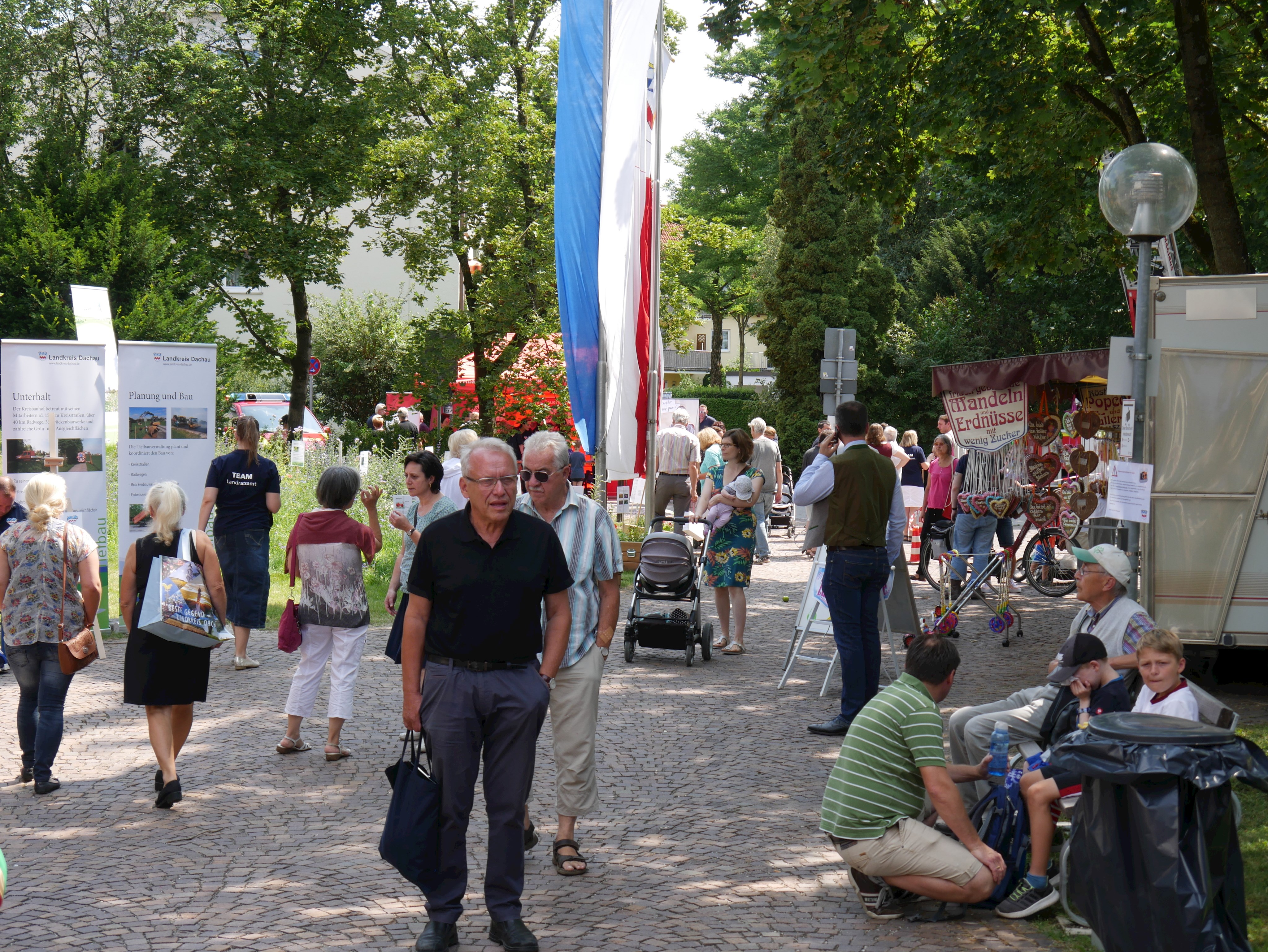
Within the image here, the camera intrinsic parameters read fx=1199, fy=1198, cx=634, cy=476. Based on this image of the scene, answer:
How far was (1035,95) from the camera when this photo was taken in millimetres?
12336

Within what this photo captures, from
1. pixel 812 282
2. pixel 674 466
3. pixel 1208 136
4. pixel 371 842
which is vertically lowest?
pixel 371 842

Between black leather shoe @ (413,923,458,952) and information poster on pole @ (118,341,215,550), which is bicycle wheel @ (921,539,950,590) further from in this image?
black leather shoe @ (413,923,458,952)

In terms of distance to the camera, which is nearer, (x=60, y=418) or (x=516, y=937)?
(x=516, y=937)

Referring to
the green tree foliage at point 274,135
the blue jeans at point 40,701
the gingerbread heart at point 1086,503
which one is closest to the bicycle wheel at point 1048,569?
the gingerbread heart at point 1086,503

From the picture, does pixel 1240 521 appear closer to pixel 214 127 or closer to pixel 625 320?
pixel 625 320

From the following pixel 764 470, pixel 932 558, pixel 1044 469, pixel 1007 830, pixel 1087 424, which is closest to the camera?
Answer: pixel 1007 830

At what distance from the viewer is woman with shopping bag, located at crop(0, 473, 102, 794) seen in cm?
646

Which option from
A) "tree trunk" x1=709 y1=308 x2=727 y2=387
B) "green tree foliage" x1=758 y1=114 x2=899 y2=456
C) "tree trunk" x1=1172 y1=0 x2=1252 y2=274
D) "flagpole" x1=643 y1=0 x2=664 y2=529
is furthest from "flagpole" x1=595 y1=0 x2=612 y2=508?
"tree trunk" x1=709 y1=308 x2=727 y2=387

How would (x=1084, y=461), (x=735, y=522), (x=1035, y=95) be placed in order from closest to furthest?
(x=735, y=522), (x=1035, y=95), (x=1084, y=461)

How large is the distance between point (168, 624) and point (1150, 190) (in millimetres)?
6106

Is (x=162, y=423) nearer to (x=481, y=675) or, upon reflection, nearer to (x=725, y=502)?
(x=725, y=502)

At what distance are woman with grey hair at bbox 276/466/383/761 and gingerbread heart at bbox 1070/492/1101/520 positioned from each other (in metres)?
8.83

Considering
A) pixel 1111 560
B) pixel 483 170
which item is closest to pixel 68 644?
pixel 1111 560

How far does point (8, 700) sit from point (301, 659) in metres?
2.78
